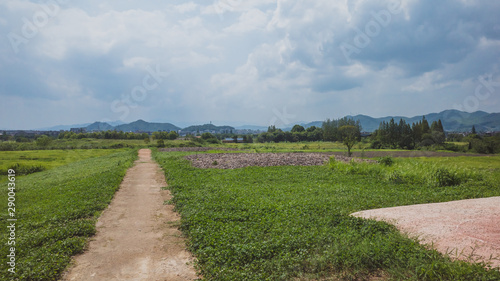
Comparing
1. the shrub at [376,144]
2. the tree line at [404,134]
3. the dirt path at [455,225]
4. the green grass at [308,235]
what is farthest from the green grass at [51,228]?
the tree line at [404,134]

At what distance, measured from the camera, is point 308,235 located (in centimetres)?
620

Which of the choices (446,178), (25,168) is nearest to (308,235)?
(446,178)

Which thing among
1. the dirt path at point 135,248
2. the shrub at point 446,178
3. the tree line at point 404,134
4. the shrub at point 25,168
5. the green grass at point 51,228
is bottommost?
the shrub at point 25,168

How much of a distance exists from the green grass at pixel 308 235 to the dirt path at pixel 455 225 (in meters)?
0.43

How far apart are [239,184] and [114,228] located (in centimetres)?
677

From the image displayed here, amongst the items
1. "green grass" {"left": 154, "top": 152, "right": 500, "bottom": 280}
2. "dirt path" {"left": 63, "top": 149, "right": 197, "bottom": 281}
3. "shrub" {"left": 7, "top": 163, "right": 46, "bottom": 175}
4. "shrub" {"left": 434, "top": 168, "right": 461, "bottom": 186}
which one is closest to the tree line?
"shrub" {"left": 434, "top": 168, "right": 461, "bottom": 186}

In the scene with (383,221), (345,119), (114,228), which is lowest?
(114,228)

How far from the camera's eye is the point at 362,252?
204 inches

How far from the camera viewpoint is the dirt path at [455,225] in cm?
491

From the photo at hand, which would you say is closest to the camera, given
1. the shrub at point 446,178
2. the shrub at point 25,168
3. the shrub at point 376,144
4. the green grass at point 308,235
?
the green grass at point 308,235

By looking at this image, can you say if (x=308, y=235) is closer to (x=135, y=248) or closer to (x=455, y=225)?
(x=455, y=225)

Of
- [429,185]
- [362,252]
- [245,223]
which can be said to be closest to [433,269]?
[362,252]

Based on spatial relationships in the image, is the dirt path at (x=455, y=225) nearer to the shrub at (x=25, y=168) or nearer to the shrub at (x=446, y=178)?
the shrub at (x=446, y=178)

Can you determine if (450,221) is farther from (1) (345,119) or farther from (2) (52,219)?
(1) (345,119)
